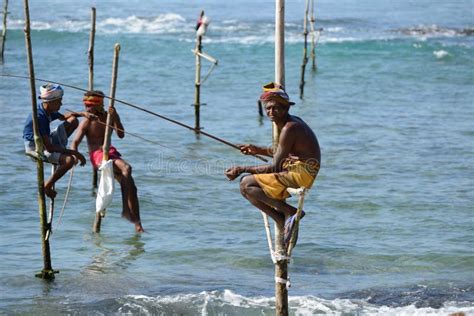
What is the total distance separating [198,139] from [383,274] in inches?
307

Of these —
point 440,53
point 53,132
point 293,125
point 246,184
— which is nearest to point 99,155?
point 53,132

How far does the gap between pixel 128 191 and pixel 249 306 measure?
236cm

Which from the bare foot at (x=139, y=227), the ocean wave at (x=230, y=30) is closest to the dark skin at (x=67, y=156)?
the bare foot at (x=139, y=227)

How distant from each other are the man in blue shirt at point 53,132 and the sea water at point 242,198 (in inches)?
43.1

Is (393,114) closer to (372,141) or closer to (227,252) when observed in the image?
(372,141)

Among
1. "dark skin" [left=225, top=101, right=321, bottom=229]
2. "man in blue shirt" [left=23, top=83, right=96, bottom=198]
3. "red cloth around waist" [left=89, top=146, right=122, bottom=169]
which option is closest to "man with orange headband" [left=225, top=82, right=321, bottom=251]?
"dark skin" [left=225, top=101, right=321, bottom=229]

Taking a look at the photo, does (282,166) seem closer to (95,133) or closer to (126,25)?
(95,133)

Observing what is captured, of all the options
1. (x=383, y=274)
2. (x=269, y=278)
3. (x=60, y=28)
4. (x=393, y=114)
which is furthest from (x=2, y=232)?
(x=60, y=28)

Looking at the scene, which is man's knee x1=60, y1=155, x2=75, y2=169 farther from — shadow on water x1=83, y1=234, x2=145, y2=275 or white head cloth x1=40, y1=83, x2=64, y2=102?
shadow on water x1=83, y1=234, x2=145, y2=275

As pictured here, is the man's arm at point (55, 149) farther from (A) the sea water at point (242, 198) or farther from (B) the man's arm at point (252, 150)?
(B) the man's arm at point (252, 150)

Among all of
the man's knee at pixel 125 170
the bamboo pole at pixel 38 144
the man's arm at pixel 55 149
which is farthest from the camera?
the man's knee at pixel 125 170

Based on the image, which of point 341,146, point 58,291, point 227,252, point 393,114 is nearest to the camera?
point 58,291

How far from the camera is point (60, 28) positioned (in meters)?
34.3

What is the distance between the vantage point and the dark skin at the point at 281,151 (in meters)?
7.72
